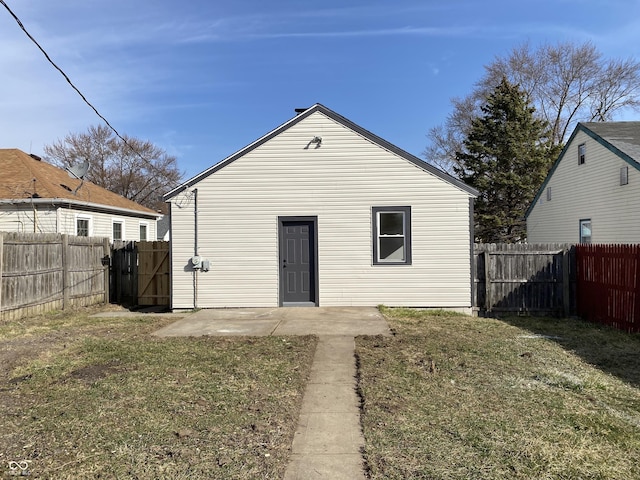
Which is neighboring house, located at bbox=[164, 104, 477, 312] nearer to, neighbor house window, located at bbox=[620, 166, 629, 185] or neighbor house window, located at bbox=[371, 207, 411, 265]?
neighbor house window, located at bbox=[371, 207, 411, 265]

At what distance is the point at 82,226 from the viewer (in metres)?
16.1

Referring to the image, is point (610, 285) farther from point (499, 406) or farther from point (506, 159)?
point (506, 159)

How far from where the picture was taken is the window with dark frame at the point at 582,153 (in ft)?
55.8

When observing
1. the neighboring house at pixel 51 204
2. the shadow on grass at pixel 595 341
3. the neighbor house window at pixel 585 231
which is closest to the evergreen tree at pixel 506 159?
the neighbor house window at pixel 585 231

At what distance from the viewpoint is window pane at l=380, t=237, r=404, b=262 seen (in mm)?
10672

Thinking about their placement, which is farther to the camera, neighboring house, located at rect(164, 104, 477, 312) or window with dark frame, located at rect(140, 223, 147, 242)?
window with dark frame, located at rect(140, 223, 147, 242)

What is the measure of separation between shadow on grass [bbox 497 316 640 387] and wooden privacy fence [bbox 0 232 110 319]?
10219mm

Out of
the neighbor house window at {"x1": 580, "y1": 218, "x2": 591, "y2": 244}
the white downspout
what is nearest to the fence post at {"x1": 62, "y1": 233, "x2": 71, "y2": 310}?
the white downspout

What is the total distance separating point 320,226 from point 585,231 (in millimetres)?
11894

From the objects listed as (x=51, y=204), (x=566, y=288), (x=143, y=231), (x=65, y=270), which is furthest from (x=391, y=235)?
(x=143, y=231)

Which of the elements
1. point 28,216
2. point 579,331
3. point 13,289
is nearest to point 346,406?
point 579,331

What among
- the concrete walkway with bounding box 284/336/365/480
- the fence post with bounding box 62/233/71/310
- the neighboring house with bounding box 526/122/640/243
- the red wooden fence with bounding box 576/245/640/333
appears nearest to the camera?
the concrete walkway with bounding box 284/336/365/480

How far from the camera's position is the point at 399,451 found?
3369 mm

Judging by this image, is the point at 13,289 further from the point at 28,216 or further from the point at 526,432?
the point at 526,432
